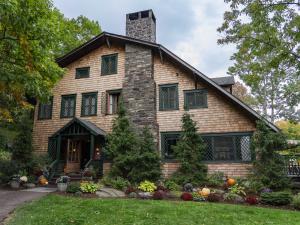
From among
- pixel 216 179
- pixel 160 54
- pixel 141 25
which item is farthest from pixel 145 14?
pixel 216 179

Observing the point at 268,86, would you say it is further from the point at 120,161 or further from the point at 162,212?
the point at 162,212

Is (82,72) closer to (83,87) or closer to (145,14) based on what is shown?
(83,87)

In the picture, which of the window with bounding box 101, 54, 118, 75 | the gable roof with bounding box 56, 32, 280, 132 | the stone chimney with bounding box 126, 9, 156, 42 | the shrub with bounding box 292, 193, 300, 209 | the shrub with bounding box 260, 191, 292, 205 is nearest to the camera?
the shrub with bounding box 292, 193, 300, 209

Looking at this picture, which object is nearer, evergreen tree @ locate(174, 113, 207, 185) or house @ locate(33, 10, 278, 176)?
evergreen tree @ locate(174, 113, 207, 185)

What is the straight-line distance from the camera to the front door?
50.9 ft

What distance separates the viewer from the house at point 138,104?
12625 millimetres

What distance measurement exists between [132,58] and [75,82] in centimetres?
396

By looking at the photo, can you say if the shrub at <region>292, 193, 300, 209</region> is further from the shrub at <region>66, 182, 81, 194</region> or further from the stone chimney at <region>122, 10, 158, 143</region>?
the shrub at <region>66, 182, 81, 194</region>

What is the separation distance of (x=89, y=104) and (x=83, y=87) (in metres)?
1.16

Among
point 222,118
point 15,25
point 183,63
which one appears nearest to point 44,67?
point 15,25

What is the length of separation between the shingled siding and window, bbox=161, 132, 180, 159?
3294 millimetres

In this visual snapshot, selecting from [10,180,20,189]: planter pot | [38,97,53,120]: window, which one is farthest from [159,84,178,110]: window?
[10,180,20,189]: planter pot

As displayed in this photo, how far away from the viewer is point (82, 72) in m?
15.9

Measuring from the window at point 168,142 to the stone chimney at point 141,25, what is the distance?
6363mm
